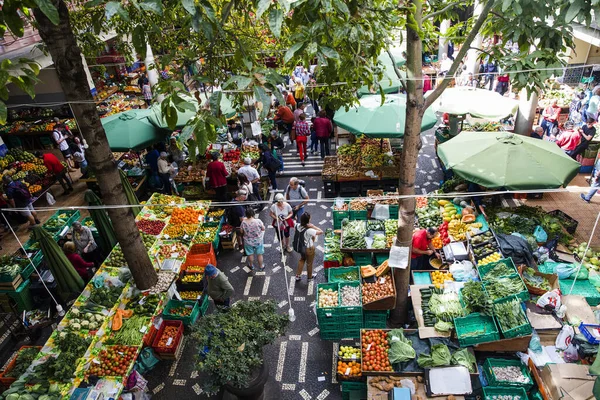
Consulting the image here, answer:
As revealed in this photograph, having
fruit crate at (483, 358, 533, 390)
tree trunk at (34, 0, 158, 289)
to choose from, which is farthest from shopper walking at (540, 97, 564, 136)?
tree trunk at (34, 0, 158, 289)

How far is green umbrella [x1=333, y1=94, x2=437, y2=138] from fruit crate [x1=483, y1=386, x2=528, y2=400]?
638 cm

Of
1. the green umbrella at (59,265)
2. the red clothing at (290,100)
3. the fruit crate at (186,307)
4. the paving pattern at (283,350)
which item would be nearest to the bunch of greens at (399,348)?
the paving pattern at (283,350)

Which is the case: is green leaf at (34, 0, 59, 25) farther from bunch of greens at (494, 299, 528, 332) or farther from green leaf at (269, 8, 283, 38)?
bunch of greens at (494, 299, 528, 332)

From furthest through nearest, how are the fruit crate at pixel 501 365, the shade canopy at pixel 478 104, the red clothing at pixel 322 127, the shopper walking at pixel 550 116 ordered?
the red clothing at pixel 322 127, the shopper walking at pixel 550 116, the shade canopy at pixel 478 104, the fruit crate at pixel 501 365

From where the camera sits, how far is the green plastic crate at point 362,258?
27.8ft

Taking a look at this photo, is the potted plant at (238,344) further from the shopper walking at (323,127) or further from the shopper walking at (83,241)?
the shopper walking at (323,127)

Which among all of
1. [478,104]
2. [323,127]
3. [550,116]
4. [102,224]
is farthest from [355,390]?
[550,116]

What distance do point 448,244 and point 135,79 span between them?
1754cm

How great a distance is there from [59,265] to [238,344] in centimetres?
411

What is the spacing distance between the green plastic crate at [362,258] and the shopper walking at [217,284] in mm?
2639

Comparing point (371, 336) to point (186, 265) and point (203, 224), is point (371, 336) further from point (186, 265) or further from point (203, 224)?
point (203, 224)

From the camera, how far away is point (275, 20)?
3.14 metres

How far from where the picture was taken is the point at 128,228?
700cm

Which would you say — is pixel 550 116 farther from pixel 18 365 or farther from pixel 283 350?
pixel 18 365
